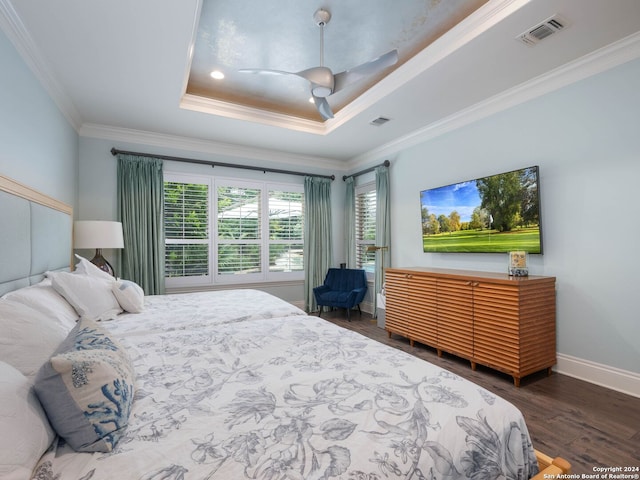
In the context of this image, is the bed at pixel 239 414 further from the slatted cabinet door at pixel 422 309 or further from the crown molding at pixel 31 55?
the slatted cabinet door at pixel 422 309

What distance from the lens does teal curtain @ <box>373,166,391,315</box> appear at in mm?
4684

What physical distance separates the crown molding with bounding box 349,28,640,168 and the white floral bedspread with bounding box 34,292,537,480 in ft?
9.45

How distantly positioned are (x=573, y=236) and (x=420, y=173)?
1944 millimetres

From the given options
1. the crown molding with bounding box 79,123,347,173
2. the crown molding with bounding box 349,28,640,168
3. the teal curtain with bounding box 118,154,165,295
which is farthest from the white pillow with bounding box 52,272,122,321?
the crown molding with bounding box 349,28,640,168

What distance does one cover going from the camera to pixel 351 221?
5531 millimetres

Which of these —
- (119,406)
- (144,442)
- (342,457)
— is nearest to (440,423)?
(342,457)

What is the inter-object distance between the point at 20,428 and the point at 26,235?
1675 mm

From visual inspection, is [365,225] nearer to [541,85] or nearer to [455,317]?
[455,317]

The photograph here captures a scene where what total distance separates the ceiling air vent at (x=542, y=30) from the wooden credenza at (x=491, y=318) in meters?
1.82

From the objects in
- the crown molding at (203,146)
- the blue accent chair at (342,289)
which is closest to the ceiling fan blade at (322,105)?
the crown molding at (203,146)

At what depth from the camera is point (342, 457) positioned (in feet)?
2.65

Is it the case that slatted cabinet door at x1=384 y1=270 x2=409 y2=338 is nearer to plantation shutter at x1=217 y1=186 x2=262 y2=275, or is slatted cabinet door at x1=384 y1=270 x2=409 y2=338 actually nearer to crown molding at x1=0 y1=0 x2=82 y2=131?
plantation shutter at x1=217 y1=186 x2=262 y2=275

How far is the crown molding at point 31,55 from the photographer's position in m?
2.01

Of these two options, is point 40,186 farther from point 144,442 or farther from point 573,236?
point 573,236
